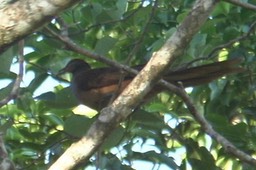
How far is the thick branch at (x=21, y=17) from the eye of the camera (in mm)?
2502

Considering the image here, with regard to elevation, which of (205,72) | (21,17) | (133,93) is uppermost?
(21,17)

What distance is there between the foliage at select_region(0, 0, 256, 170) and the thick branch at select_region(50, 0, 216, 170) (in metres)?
0.35

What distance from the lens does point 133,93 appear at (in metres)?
2.99

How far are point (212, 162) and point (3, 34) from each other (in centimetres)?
179

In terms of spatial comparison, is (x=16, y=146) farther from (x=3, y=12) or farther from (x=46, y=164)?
(x=3, y=12)

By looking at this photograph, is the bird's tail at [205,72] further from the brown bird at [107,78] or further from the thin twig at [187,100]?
the thin twig at [187,100]

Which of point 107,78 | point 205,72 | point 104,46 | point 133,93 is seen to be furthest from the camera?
point 107,78

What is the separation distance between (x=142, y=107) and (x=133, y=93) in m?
1.36

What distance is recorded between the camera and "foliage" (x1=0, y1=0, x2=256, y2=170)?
3674 millimetres

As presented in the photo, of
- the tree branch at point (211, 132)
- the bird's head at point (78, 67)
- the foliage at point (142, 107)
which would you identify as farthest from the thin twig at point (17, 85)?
the bird's head at point (78, 67)

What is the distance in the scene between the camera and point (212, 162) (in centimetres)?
401

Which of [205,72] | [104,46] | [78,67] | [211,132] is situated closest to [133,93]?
[211,132]

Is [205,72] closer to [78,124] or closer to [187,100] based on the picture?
[187,100]

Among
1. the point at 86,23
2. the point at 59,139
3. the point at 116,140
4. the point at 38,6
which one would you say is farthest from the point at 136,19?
the point at 38,6
